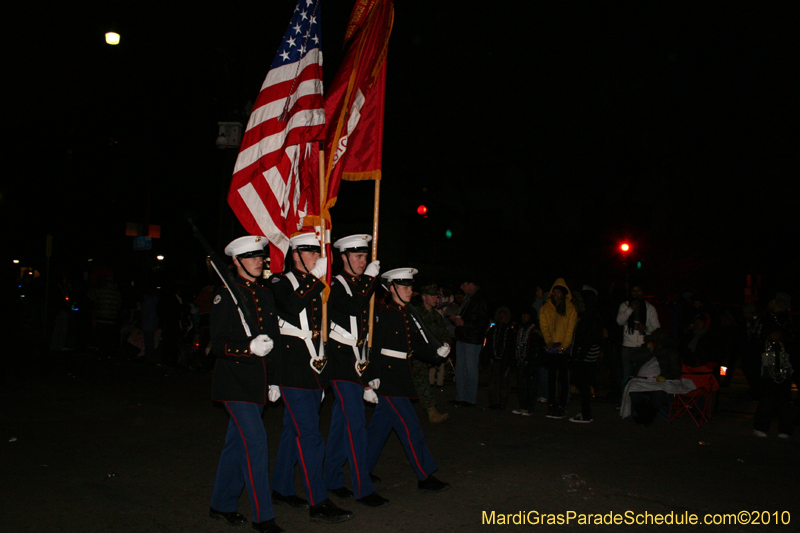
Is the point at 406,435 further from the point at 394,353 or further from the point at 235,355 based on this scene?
the point at 235,355

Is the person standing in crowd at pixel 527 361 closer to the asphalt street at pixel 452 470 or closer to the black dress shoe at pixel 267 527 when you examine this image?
the asphalt street at pixel 452 470

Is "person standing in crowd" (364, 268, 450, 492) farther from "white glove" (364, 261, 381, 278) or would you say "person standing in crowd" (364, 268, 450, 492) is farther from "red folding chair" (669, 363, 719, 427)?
"red folding chair" (669, 363, 719, 427)

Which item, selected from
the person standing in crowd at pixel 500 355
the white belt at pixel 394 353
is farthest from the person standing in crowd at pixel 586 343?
the white belt at pixel 394 353

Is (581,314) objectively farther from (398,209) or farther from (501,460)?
(398,209)

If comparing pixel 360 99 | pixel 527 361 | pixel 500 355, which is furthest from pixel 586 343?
pixel 360 99

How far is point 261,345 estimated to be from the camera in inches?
178

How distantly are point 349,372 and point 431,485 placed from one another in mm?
1259

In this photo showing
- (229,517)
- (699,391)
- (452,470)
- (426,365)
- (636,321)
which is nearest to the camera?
(229,517)

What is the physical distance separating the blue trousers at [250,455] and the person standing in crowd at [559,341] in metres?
5.71

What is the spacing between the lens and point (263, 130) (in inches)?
235

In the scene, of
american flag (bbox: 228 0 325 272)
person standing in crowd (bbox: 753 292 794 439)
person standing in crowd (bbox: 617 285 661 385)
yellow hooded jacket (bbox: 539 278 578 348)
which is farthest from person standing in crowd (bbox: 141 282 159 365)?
person standing in crowd (bbox: 753 292 794 439)

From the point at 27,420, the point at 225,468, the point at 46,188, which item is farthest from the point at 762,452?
the point at 46,188

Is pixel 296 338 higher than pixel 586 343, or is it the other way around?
pixel 296 338

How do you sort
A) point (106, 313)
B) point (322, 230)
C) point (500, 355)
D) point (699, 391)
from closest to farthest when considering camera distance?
point (322, 230), point (699, 391), point (500, 355), point (106, 313)
